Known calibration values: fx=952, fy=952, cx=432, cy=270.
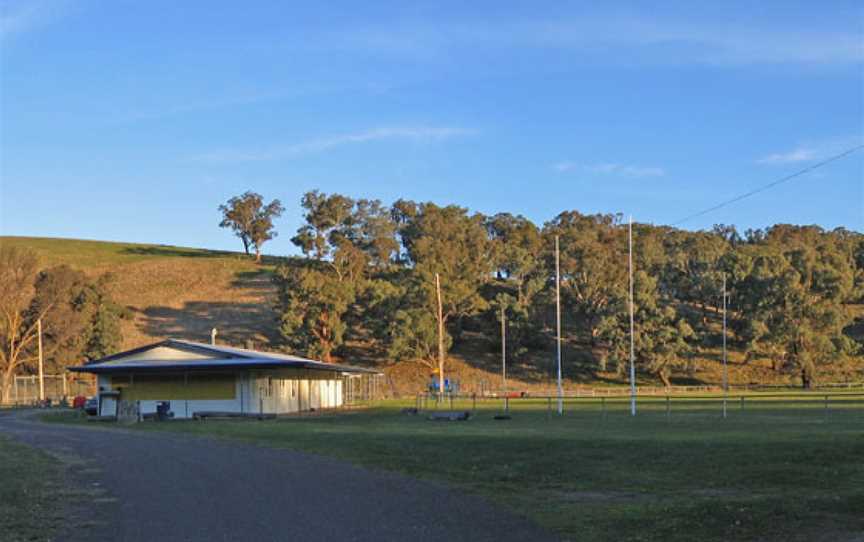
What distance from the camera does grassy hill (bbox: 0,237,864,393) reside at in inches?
3452

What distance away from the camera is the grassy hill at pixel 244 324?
8769 centimetres

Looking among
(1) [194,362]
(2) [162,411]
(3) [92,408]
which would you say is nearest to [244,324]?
(3) [92,408]

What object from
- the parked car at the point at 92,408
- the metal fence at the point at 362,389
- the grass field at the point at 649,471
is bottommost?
the metal fence at the point at 362,389

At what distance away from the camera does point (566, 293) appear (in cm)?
9688

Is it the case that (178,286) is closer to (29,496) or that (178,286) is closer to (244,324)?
(244,324)

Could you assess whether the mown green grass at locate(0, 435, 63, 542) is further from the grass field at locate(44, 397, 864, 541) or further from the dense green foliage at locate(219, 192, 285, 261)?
the dense green foliage at locate(219, 192, 285, 261)

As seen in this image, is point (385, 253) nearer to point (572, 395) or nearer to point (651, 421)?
point (572, 395)

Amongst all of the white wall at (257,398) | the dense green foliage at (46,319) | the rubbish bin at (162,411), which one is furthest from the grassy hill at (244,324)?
the rubbish bin at (162,411)

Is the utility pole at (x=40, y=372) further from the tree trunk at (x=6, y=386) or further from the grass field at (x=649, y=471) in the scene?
the grass field at (x=649, y=471)

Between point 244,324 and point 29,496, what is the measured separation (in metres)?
84.7

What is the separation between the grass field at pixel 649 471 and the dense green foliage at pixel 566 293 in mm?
51883

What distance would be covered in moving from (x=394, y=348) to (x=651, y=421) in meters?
48.2

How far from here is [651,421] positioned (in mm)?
35344

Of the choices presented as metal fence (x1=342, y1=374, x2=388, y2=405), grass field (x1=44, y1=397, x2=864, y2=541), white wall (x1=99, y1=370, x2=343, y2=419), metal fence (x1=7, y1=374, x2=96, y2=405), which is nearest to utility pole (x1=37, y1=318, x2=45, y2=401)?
metal fence (x1=7, y1=374, x2=96, y2=405)
